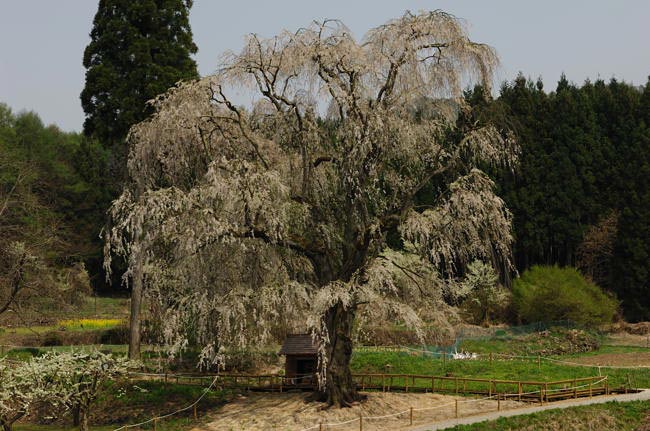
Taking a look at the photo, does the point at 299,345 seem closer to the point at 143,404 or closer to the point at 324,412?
the point at 324,412

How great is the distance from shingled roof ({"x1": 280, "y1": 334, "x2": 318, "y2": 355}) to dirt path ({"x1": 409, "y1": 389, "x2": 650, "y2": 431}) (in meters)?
7.75

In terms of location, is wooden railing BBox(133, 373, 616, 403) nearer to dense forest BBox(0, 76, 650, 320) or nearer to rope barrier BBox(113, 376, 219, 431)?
rope barrier BBox(113, 376, 219, 431)

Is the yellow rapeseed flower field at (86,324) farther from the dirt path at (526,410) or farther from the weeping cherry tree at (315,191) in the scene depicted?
the dirt path at (526,410)

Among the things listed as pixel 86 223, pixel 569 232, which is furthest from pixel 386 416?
pixel 86 223

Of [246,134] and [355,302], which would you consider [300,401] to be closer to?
[355,302]

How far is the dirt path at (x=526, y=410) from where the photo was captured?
2769cm

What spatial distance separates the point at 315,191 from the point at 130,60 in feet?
52.1

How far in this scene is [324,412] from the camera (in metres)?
29.3

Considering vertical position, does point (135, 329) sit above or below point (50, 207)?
below

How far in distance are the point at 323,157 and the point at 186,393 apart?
12.0m

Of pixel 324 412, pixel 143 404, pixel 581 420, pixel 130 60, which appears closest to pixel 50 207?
pixel 130 60

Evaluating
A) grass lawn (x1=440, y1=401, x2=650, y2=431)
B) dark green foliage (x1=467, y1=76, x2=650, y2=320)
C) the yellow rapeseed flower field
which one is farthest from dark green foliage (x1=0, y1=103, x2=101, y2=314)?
dark green foliage (x1=467, y1=76, x2=650, y2=320)

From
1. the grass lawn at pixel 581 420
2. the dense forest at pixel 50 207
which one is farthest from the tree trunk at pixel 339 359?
the dense forest at pixel 50 207

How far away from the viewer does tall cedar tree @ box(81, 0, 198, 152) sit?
4169 centimetres
